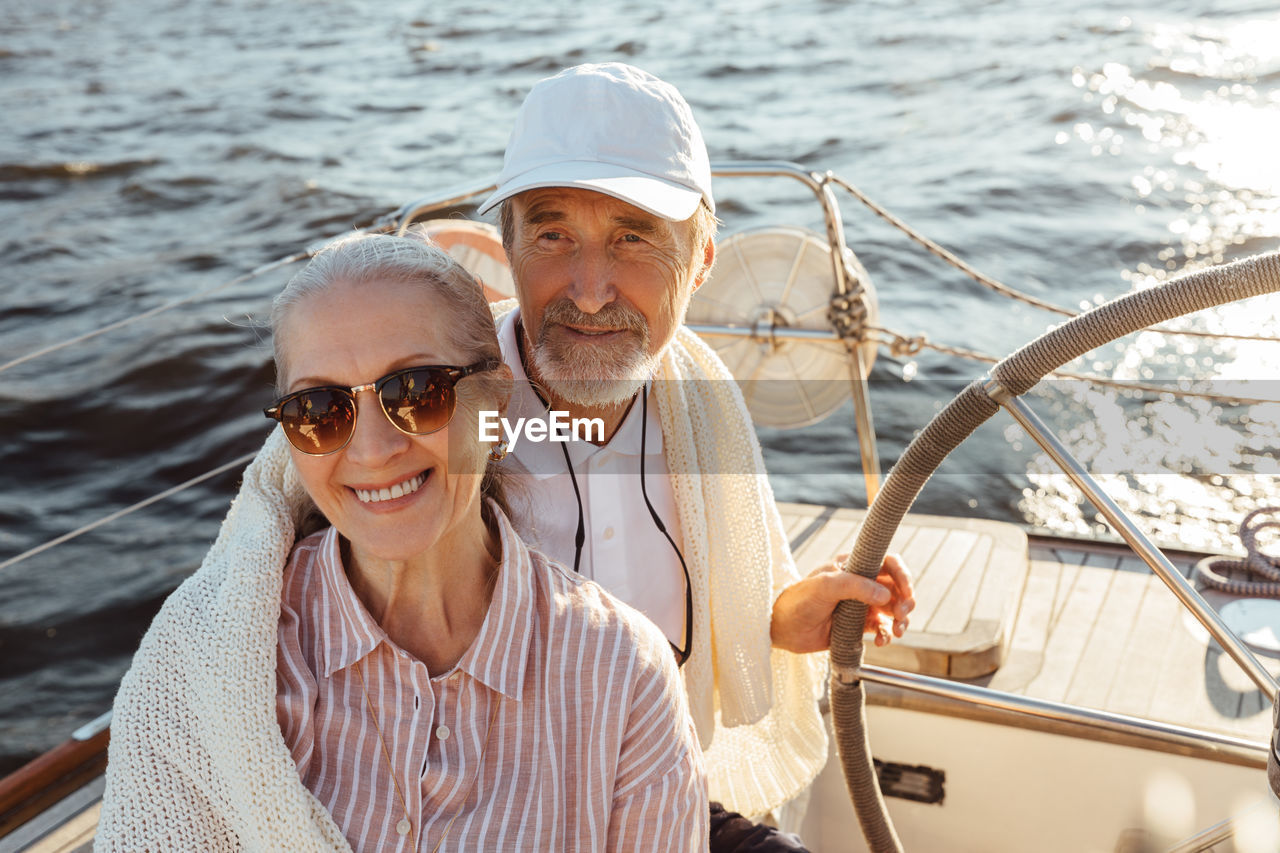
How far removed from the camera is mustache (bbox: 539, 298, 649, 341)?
1.57 m

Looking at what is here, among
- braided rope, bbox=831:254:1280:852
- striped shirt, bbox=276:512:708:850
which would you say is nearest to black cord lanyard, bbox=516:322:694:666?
braided rope, bbox=831:254:1280:852

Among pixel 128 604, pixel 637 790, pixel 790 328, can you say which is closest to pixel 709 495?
pixel 637 790

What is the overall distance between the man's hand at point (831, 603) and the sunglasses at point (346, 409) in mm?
721

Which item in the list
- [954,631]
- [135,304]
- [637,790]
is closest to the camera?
[637,790]

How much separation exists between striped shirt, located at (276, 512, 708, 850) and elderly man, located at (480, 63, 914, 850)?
0.87ft

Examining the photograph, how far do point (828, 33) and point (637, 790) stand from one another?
36.7ft

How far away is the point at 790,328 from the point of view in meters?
2.91

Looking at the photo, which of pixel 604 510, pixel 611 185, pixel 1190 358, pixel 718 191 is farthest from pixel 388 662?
pixel 718 191

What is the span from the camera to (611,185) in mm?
1488

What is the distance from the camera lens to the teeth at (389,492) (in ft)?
3.84

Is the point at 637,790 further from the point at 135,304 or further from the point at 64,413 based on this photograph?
the point at 135,304

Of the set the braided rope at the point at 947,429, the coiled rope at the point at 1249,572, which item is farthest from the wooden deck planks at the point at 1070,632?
the braided rope at the point at 947,429

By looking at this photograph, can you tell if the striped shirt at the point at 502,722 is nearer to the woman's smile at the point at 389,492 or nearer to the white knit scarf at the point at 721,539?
the woman's smile at the point at 389,492

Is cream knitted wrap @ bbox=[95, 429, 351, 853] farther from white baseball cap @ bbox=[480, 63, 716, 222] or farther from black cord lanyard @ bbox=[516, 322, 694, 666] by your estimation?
white baseball cap @ bbox=[480, 63, 716, 222]
